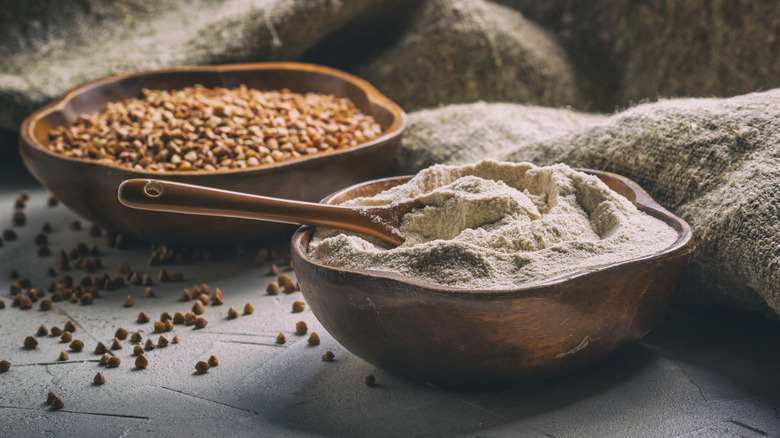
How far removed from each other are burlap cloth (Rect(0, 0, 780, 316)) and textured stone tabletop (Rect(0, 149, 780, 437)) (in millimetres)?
594

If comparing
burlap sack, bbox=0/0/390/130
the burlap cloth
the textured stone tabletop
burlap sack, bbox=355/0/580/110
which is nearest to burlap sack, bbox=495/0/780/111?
the burlap cloth

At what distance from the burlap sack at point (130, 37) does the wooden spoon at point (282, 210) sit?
120 centimetres

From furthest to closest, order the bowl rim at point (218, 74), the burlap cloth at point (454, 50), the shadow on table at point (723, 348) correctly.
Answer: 1. the burlap cloth at point (454, 50)
2. the bowl rim at point (218, 74)
3. the shadow on table at point (723, 348)

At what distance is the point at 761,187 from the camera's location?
1181 millimetres

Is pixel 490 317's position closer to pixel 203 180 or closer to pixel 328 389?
pixel 328 389

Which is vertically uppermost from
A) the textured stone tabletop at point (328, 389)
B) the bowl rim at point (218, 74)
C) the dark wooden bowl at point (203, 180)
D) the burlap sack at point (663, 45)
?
the burlap sack at point (663, 45)

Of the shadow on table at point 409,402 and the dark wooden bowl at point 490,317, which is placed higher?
the dark wooden bowl at point 490,317

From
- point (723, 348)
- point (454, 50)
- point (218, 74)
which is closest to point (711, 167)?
point (723, 348)

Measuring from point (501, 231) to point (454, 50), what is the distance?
1298 mm

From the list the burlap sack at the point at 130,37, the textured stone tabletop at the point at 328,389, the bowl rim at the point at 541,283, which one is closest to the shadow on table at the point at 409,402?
the textured stone tabletop at the point at 328,389

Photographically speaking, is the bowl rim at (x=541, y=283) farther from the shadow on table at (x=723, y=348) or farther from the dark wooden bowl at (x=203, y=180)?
the dark wooden bowl at (x=203, y=180)

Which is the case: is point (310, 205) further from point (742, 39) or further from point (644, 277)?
point (742, 39)

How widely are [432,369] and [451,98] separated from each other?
1415mm

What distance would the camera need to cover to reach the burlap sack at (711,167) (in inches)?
45.4
